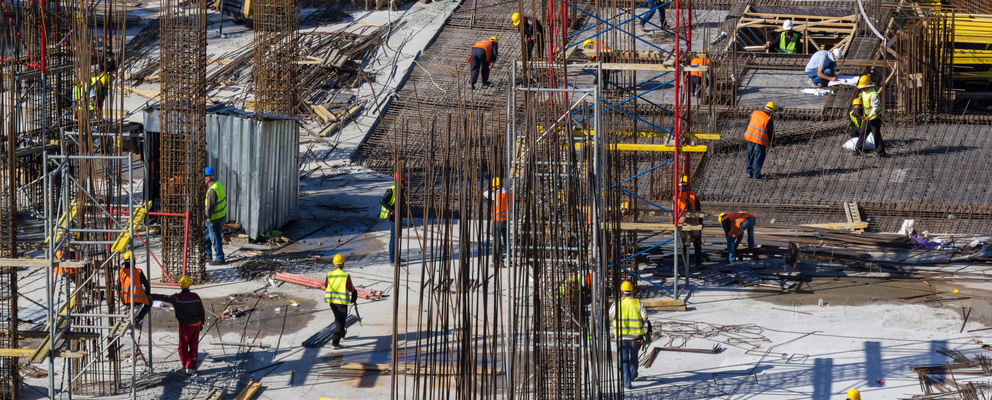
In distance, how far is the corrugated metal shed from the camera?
63.8ft

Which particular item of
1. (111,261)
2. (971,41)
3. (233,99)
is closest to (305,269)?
(111,261)

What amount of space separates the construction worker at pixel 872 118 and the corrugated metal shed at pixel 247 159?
10.3 meters

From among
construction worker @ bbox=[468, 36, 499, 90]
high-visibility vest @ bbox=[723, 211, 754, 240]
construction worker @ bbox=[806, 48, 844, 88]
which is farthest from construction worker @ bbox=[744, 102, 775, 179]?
construction worker @ bbox=[468, 36, 499, 90]

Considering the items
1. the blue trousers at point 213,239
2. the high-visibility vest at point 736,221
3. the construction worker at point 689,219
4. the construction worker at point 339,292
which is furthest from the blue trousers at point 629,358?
the blue trousers at point 213,239

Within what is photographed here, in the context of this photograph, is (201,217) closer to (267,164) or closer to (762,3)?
(267,164)

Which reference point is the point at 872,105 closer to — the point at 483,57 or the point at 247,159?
the point at 483,57

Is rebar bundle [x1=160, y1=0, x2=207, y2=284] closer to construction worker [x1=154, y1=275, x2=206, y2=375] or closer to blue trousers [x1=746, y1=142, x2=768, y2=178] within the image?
construction worker [x1=154, y1=275, x2=206, y2=375]

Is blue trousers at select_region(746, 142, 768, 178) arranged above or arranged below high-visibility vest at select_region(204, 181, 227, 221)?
above

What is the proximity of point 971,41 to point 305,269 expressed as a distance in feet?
53.1

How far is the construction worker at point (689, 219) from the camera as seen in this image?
55.3ft

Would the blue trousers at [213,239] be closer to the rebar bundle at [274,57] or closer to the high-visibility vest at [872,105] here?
the rebar bundle at [274,57]

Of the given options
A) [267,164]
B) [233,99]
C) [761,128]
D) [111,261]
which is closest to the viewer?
[111,261]

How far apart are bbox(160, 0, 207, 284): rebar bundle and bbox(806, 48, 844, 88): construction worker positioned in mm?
13329

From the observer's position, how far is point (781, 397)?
550 inches
